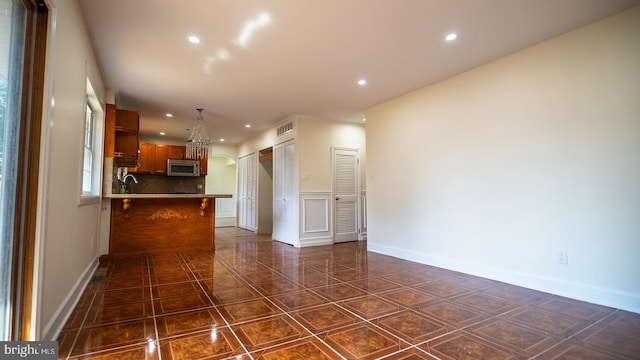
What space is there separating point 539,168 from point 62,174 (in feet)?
13.4

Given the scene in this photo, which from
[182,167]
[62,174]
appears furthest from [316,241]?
[182,167]

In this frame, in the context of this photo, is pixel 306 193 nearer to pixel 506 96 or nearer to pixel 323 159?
pixel 323 159

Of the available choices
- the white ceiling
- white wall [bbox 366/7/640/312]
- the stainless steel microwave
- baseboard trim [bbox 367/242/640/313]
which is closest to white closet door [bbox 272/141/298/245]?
the white ceiling

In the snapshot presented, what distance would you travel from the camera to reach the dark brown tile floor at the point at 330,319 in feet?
5.87

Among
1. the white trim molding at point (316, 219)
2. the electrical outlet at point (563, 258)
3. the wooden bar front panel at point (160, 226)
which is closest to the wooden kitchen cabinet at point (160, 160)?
the wooden bar front panel at point (160, 226)

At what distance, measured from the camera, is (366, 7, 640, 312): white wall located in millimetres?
2525

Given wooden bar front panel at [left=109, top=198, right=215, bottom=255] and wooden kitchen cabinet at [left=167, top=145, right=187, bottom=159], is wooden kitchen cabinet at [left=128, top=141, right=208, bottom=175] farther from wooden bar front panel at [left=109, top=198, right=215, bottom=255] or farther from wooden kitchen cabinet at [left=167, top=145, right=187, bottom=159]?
wooden bar front panel at [left=109, top=198, right=215, bottom=255]

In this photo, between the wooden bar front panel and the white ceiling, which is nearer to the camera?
the white ceiling

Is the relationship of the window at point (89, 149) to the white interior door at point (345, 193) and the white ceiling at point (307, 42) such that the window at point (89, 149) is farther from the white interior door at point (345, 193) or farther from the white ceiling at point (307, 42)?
the white interior door at point (345, 193)

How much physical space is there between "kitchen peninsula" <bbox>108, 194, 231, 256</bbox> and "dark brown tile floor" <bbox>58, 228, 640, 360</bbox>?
928 mm

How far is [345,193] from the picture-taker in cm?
612

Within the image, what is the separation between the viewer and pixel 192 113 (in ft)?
18.3

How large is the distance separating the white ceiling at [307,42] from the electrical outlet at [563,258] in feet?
6.77

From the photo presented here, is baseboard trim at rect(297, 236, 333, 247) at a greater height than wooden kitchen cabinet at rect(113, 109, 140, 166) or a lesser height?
lesser
